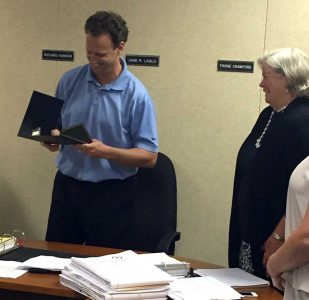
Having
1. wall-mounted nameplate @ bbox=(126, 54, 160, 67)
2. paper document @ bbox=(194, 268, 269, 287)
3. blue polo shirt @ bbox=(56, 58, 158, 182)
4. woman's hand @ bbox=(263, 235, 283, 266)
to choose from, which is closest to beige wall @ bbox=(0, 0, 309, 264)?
wall-mounted nameplate @ bbox=(126, 54, 160, 67)

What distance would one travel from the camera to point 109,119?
2631mm

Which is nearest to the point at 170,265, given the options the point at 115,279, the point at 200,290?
the point at 200,290

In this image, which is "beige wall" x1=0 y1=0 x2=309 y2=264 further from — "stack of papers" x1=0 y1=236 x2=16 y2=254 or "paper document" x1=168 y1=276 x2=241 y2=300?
"paper document" x1=168 y1=276 x2=241 y2=300

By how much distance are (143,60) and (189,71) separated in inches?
11.8

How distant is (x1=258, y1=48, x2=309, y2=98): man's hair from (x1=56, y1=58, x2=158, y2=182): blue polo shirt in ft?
2.19

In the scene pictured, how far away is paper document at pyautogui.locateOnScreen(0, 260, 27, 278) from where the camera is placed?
6.29 feet

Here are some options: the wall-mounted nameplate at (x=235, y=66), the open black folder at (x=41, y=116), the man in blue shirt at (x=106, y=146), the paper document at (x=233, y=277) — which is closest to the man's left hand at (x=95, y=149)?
the man in blue shirt at (x=106, y=146)

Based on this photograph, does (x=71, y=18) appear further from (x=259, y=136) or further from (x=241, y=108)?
(x=259, y=136)

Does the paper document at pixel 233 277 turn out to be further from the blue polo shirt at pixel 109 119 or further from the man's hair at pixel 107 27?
the man's hair at pixel 107 27

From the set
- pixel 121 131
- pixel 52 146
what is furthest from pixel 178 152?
pixel 52 146

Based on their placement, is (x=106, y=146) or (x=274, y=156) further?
(x=106, y=146)

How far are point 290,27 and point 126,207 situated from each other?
57.6 inches

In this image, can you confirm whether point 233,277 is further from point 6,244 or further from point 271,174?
point 6,244

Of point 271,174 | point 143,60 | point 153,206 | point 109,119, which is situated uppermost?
point 143,60
